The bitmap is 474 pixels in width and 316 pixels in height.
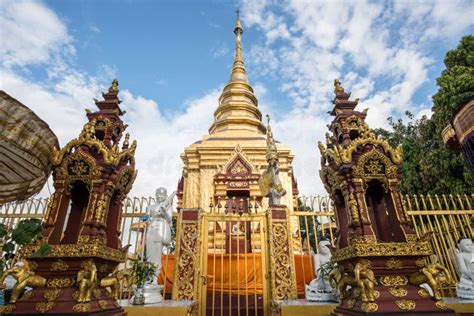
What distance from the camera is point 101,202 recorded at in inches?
150

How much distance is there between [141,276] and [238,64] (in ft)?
61.8

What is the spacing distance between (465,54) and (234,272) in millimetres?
12252

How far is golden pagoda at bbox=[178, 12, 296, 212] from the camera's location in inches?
464

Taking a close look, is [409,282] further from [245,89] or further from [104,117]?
[245,89]

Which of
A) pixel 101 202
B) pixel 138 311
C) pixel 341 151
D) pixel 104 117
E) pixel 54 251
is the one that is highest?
pixel 104 117

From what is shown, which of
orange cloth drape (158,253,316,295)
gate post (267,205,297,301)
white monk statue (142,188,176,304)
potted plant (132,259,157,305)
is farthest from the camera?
orange cloth drape (158,253,316,295)

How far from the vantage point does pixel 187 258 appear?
558 cm

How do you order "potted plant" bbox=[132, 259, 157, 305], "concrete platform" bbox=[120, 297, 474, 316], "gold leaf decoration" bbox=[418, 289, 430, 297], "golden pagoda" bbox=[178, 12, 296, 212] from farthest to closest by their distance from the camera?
"golden pagoda" bbox=[178, 12, 296, 212] → "potted plant" bbox=[132, 259, 157, 305] → "concrete platform" bbox=[120, 297, 474, 316] → "gold leaf decoration" bbox=[418, 289, 430, 297]

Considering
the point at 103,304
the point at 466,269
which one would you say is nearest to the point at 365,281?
the point at 103,304

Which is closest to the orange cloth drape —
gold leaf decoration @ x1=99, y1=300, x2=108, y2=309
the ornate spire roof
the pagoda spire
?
gold leaf decoration @ x1=99, y1=300, x2=108, y2=309

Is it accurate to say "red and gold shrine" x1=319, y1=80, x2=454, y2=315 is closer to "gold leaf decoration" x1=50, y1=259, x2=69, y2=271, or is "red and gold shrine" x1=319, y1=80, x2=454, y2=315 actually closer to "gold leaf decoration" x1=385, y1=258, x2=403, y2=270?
"gold leaf decoration" x1=385, y1=258, x2=403, y2=270

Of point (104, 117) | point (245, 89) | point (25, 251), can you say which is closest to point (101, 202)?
point (25, 251)

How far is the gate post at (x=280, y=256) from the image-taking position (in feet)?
17.8

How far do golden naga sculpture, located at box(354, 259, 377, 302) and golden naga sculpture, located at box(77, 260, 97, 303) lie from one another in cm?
315
